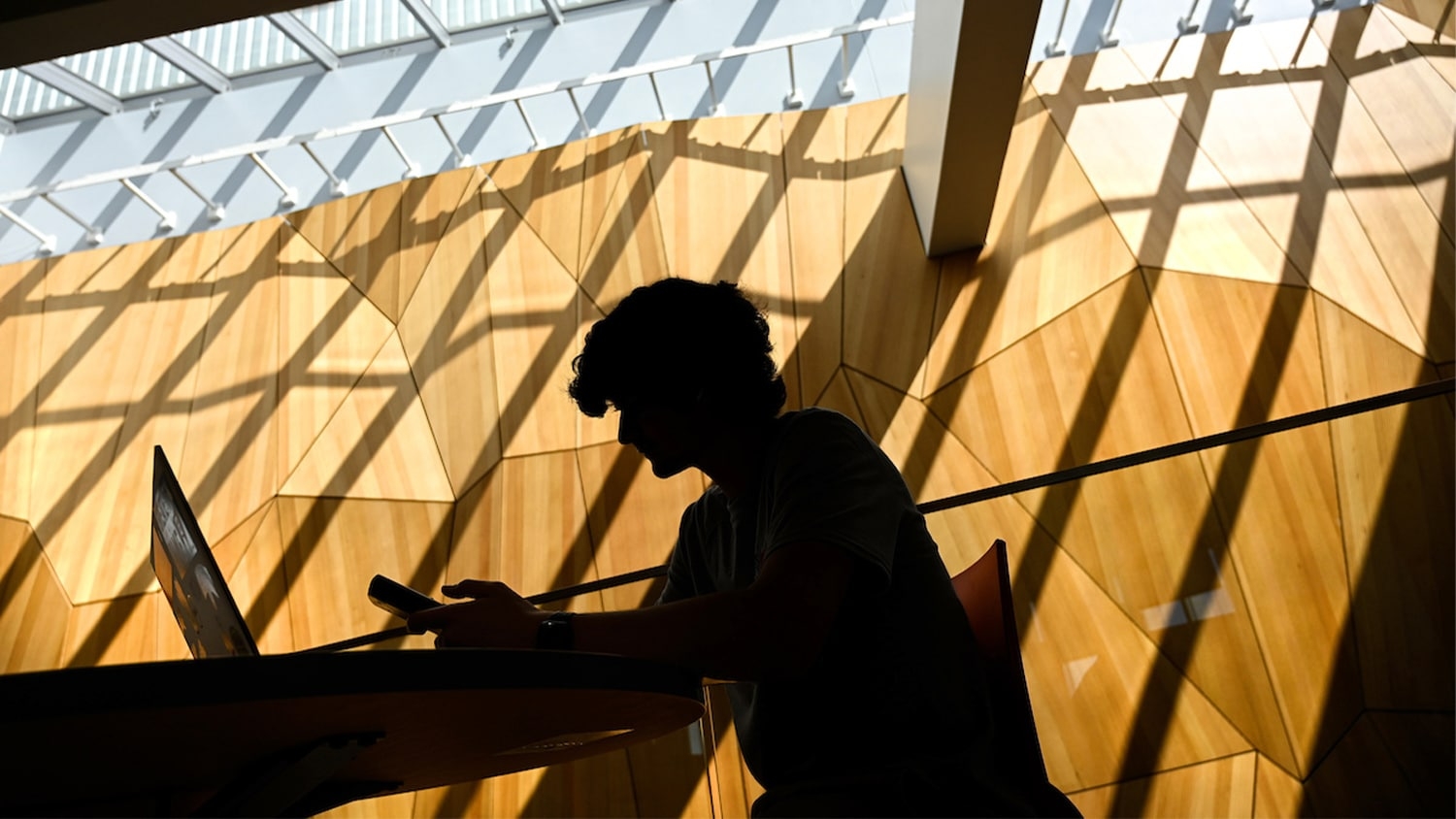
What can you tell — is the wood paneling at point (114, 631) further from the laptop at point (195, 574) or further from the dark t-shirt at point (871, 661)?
the dark t-shirt at point (871, 661)

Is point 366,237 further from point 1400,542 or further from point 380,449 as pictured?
point 1400,542

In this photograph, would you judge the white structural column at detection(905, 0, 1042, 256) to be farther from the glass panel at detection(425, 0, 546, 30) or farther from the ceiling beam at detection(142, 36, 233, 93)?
the ceiling beam at detection(142, 36, 233, 93)

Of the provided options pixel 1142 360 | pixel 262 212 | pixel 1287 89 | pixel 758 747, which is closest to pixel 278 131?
pixel 262 212

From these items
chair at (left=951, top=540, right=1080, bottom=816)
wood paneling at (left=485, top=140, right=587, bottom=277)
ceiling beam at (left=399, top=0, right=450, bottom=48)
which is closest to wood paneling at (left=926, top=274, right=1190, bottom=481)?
wood paneling at (left=485, top=140, right=587, bottom=277)

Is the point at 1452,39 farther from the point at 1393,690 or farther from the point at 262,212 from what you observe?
the point at 262,212

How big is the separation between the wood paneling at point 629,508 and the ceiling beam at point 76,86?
6117 millimetres

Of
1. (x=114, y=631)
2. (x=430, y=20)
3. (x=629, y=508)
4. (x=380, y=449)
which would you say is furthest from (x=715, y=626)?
(x=430, y=20)

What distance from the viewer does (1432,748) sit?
7.11ft

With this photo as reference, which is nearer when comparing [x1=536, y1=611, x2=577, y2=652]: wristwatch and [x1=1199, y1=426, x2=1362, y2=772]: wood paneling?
[x1=536, y1=611, x2=577, y2=652]: wristwatch

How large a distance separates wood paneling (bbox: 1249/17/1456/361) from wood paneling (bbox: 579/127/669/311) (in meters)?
4.12

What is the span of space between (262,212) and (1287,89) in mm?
7563

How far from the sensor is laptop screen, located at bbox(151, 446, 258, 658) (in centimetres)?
132

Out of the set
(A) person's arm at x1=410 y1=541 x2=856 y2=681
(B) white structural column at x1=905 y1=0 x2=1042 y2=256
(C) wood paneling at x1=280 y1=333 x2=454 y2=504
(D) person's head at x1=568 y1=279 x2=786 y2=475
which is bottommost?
(A) person's arm at x1=410 y1=541 x2=856 y2=681

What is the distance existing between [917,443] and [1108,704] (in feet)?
9.56
